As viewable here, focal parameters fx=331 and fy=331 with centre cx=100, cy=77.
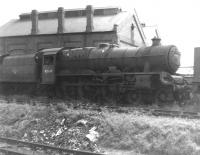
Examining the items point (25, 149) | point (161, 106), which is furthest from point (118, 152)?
point (161, 106)

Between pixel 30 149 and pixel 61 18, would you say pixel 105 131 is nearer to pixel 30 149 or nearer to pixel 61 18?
pixel 30 149

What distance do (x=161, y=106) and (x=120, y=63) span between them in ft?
10.9

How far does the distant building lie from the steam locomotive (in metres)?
15.9

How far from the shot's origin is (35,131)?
11742 mm

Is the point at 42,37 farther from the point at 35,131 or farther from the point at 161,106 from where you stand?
the point at 35,131

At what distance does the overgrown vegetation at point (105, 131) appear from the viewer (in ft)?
29.6

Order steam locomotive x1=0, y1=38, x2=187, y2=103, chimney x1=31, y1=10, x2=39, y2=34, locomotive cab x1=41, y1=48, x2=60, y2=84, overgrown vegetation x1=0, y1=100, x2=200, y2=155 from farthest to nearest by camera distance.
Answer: chimney x1=31, y1=10, x2=39, y2=34 < locomotive cab x1=41, y1=48, x2=60, y2=84 < steam locomotive x1=0, y1=38, x2=187, y2=103 < overgrown vegetation x1=0, y1=100, x2=200, y2=155

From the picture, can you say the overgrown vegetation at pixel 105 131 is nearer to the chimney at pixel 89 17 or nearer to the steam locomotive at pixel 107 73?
the steam locomotive at pixel 107 73

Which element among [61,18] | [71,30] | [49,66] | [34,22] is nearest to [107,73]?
[49,66]

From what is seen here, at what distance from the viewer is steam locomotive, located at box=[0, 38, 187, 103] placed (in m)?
16.2

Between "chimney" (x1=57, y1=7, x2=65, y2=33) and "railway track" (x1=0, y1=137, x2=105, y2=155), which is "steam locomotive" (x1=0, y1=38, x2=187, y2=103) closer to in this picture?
"railway track" (x1=0, y1=137, x2=105, y2=155)

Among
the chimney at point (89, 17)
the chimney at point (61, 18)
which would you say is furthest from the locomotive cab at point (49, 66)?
the chimney at point (61, 18)

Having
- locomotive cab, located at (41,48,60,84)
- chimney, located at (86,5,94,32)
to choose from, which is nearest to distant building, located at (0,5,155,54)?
chimney, located at (86,5,94,32)

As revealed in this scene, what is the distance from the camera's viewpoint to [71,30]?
39562 millimetres
